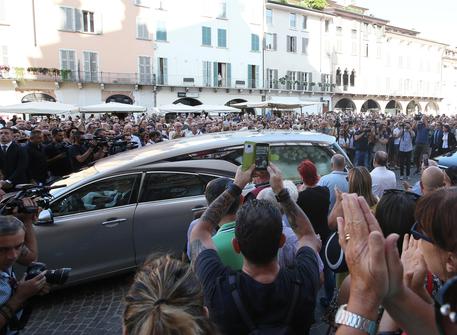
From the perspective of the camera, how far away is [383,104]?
175ft

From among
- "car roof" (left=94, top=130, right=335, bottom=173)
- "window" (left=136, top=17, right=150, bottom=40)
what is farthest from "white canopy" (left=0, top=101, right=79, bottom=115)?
"window" (left=136, top=17, right=150, bottom=40)

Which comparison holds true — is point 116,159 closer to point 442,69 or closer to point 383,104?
point 383,104

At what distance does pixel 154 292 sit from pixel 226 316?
588 millimetres

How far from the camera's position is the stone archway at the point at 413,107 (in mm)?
57919

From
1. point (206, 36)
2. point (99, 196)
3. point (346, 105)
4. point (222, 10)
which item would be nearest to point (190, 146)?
point (99, 196)

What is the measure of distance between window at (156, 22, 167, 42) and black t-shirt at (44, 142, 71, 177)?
2857 centimetres

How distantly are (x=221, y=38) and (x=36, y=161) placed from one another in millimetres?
32825

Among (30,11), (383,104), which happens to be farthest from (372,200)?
(383,104)

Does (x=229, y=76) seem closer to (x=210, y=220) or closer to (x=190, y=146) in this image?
(x=190, y=146)

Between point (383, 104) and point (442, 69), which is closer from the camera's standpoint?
point (383, 104)

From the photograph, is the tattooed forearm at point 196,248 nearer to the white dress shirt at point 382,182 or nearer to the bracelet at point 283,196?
the bracelet at point 283,196

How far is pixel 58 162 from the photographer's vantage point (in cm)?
848

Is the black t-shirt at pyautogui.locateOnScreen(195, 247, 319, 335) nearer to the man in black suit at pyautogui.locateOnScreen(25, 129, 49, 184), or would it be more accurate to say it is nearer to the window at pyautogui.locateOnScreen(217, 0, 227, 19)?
the man in black suit at pyautogui.locateOnScreen(25, 129, 49, 184)

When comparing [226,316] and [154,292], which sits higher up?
[154,292]
